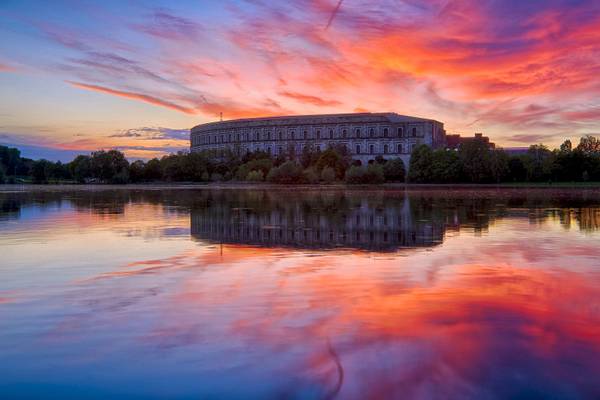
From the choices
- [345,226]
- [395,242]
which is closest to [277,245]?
[395,242]

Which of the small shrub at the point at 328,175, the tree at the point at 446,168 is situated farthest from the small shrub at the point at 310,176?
the tree at the point at 446,168

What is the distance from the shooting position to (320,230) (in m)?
19.7

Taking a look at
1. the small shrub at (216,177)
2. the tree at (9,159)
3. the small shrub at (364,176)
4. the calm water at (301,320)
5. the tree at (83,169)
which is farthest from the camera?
the tree at (9,159)

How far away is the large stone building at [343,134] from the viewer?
441 feet

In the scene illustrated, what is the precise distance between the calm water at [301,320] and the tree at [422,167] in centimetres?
7919

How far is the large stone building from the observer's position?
5295 inches

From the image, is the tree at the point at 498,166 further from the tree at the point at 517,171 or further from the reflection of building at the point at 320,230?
the reflection of building at the point at 320,230

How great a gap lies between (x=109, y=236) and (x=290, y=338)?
12789 mm

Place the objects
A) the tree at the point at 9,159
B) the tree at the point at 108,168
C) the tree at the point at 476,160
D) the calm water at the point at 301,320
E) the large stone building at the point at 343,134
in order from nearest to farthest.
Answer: the calm water at the point at 301,320 → the tree at the point at 476,160 → the tree at the point at 108,168 → the large stone building at the point at 343,134 → the tree at the point at 9,159

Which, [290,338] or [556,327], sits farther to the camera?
[556,327]

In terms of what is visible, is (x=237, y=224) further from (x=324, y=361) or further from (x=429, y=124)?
(x=429, y=124)

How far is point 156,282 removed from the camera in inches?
418

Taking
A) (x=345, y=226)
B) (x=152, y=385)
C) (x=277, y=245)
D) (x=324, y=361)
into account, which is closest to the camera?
(x=152, y=385)

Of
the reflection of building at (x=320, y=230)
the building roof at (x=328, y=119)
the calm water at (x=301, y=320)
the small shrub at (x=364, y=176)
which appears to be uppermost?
the building roof at (x=328, y=119)
